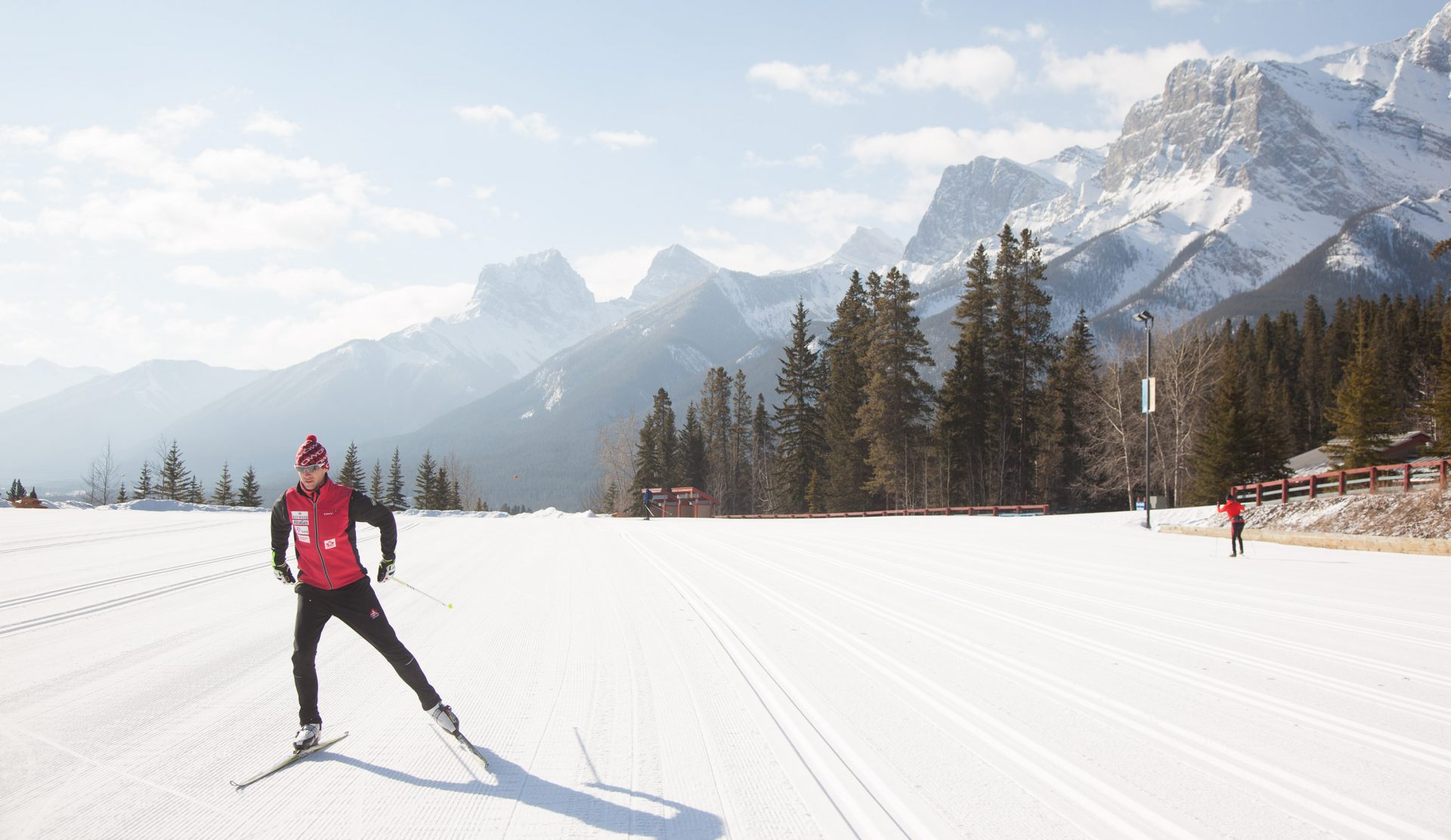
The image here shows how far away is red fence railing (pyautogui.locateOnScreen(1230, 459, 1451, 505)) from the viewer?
17.9m

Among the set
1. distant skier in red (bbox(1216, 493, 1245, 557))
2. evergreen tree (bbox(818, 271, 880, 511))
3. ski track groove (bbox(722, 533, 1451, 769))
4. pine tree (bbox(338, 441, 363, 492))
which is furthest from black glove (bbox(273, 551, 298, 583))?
pine tree (bbox(338, 441, 363, 492))

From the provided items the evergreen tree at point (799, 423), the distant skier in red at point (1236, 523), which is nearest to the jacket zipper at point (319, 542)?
the distant skier in red at point (1236, 523)

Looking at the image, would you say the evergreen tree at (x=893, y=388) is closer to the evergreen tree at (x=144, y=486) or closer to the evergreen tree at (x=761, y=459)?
the evergreen tree at (x=761, y=459)

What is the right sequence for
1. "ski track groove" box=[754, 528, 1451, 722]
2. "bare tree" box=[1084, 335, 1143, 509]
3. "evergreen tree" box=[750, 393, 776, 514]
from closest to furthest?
"ski track groove" box=[754, 528, 1451, 722] → "bare tree" box=[1084, 335, 1143, 509] → "evergreen tree" box=[750, 393, 776, 514]

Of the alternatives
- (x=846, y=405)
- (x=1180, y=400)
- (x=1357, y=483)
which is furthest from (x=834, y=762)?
(x=846, y=405)

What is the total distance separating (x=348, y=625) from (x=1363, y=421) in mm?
53870

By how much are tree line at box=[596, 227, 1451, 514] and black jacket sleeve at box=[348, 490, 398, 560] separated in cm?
3823

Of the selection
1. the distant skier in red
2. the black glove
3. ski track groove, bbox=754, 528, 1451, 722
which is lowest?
ski track groove, bbox=754, 528, 1451, 722

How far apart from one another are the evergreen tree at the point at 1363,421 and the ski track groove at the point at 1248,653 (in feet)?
140

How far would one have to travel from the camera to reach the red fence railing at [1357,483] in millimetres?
17875

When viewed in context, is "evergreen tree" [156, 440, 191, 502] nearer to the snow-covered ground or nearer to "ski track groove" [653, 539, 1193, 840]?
the snow-covered ground

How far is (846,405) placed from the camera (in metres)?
52.0

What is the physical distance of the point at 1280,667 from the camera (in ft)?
21.6

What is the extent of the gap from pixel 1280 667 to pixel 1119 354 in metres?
46.7
